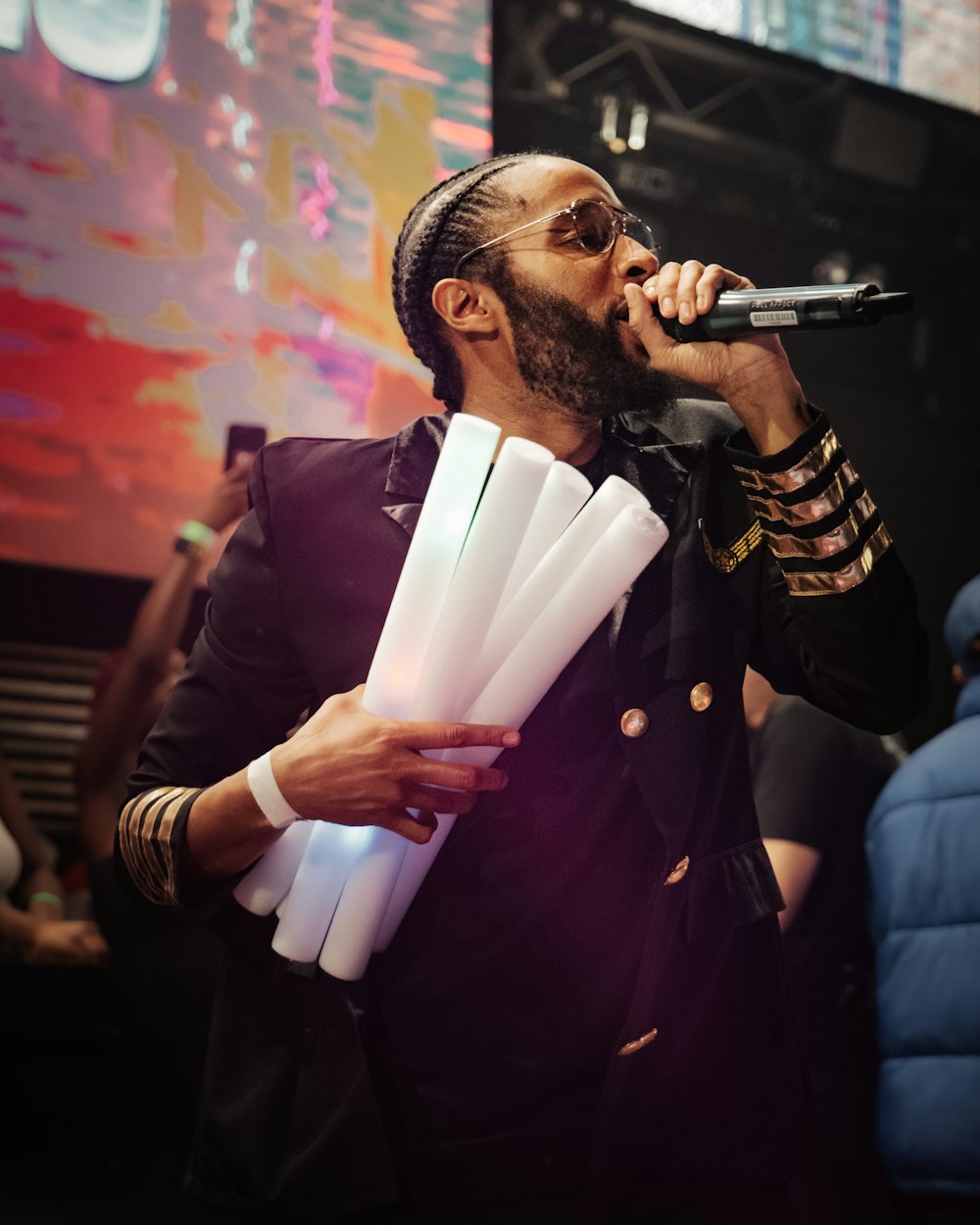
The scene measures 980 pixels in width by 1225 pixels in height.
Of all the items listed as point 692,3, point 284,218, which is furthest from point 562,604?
point 692,3

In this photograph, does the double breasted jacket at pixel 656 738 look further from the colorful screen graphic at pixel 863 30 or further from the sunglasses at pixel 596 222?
the colorful screen graphic at pixel 863 30

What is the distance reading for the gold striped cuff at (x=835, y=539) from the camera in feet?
3.23

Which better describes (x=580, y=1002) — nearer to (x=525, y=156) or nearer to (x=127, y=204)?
(x=525, y=156)

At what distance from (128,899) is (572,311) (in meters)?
1.61

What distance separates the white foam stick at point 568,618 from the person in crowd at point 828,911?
3.36 ft

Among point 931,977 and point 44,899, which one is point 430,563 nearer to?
point 931,977

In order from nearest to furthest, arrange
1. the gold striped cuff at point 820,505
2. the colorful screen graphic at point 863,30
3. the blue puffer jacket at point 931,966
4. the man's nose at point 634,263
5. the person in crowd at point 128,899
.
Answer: the gold striped cuff at point 820,505
the man's nose at point 634,263
the blue puffer jacket at point 931,966
the person in crowd at point 128,899
the colorful screen graphic at point 863,30

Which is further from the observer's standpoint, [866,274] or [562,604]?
[866,274]

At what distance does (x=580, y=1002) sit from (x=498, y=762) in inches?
9.8

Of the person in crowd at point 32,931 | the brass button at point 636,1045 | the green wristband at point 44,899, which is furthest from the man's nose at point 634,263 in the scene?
the green wristband at point 44,899

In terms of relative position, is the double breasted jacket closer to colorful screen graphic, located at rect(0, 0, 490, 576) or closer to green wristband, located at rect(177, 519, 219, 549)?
green wristband, located at rect(177, 519, 219, 549)

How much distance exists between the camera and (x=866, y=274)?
12.9ft

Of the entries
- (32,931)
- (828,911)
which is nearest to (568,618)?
(828,911)

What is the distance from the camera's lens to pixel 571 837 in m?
1.07
